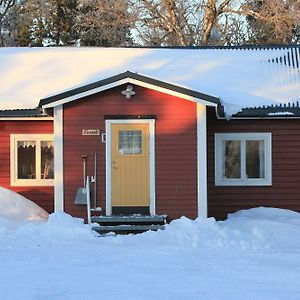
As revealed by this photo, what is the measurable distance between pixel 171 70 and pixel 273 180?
4593mm

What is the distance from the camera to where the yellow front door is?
13297 millimetres

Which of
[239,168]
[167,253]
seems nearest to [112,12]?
[239,168]

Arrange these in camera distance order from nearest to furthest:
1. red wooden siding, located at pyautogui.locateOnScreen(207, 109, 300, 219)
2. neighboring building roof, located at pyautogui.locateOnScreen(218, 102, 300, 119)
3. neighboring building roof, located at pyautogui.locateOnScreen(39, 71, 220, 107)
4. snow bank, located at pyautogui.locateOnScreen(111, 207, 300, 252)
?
snow bank, located at pyautogui.locateOnScreen(111, 207, 300, 252) < neighboring building roof, located at pyautogui.locateOnScreen(39, 71, 220, 107) < neighboring building roof, located at pyautogui.locateOnScreen(218, 102, 300, 119) < red wooden siding, located at pyautogui.locateOnScreen(207, 109, 300, 219)

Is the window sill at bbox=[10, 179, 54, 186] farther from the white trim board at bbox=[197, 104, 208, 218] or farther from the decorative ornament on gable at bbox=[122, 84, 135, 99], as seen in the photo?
the white trim board at bbox=[197, 104, 208, 218]

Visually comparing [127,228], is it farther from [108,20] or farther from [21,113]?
[108,20]

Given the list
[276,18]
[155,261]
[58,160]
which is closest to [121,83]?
[58,160]

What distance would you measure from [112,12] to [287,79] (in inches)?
744

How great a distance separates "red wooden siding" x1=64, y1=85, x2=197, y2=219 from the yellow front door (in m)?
0.25

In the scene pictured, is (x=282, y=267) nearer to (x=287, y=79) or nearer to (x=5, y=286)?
(x=5, y=286)

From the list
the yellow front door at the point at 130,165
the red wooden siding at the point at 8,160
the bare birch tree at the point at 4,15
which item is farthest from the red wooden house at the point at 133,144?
the bare birch tree at the point at 4,15

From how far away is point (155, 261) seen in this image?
9109 millimetres

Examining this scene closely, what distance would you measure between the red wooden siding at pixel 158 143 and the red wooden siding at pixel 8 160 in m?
1.90

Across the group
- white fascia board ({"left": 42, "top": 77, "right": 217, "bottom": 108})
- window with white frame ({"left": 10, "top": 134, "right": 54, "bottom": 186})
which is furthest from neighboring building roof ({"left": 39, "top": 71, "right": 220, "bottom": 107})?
window with white frame ({"left": 10, "top": 134, "right": 54, "bottom": 186})

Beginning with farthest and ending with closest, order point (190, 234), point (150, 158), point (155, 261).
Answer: point (150, 158) < point (190, 234) < point (155, 261)
